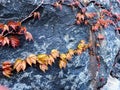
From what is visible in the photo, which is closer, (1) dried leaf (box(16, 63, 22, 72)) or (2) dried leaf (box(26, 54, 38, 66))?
(1) dried leaf (box(16, 63, 22, 72))

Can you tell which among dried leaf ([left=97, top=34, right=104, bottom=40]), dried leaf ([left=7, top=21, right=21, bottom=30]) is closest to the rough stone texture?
dried leaf ([left=7, top=21, right=21, bottom=30])

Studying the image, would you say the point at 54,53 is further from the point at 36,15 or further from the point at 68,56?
the point at 36,15

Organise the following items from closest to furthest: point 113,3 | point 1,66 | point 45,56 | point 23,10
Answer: point 1,66 < point 45,56 < point 23,10 < point 113,3

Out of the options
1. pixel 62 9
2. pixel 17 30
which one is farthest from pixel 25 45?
pixel 62 9

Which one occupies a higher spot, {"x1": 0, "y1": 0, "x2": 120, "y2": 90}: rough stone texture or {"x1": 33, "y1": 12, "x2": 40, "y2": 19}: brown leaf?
{"x1": 33, "y1": 12, "x2": 40, "y2": 19}: brown leaf

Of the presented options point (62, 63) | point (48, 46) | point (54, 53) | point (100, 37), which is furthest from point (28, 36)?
point (100, 37)

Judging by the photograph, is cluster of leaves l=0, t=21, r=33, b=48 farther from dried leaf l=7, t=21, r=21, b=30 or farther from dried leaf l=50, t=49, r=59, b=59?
dried leaf l=50, t=49, r=59, b=59

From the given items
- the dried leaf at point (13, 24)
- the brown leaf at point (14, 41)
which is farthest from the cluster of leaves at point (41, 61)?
the dried leaf at point (13, 24)

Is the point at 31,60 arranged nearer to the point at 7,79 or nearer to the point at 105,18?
the point at 7,79
